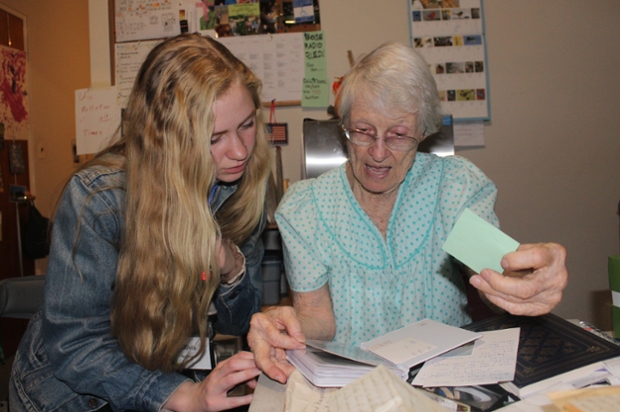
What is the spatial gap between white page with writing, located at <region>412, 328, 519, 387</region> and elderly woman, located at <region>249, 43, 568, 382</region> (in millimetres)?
385

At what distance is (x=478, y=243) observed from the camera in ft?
2.63

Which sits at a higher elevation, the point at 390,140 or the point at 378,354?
the point at 390,140

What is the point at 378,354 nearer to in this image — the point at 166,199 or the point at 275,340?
the point at 275,340

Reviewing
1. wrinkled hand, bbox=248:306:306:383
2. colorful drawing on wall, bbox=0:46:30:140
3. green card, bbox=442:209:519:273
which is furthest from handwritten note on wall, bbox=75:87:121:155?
green card, bbox=442:209:519:273

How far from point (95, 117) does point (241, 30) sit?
103 cm

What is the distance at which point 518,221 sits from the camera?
2.75 metres

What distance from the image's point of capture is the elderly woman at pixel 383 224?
1.22m

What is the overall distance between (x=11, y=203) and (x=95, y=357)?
3.21 metres

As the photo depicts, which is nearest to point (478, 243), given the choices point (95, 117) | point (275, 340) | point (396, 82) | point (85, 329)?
point (275, 340)

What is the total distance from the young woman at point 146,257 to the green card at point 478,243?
0.49 meters

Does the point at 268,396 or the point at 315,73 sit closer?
the point at 268,396

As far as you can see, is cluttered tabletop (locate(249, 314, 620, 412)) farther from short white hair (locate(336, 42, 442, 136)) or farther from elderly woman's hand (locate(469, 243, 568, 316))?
short white hair (locate(336, 42, 442, 136))

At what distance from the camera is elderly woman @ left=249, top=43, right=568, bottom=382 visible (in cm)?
122

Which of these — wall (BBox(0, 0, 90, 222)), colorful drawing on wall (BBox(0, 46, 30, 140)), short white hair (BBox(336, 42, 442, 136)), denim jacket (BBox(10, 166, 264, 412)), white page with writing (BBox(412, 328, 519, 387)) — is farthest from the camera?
wall (BBox(0, 0, 90, 222))
